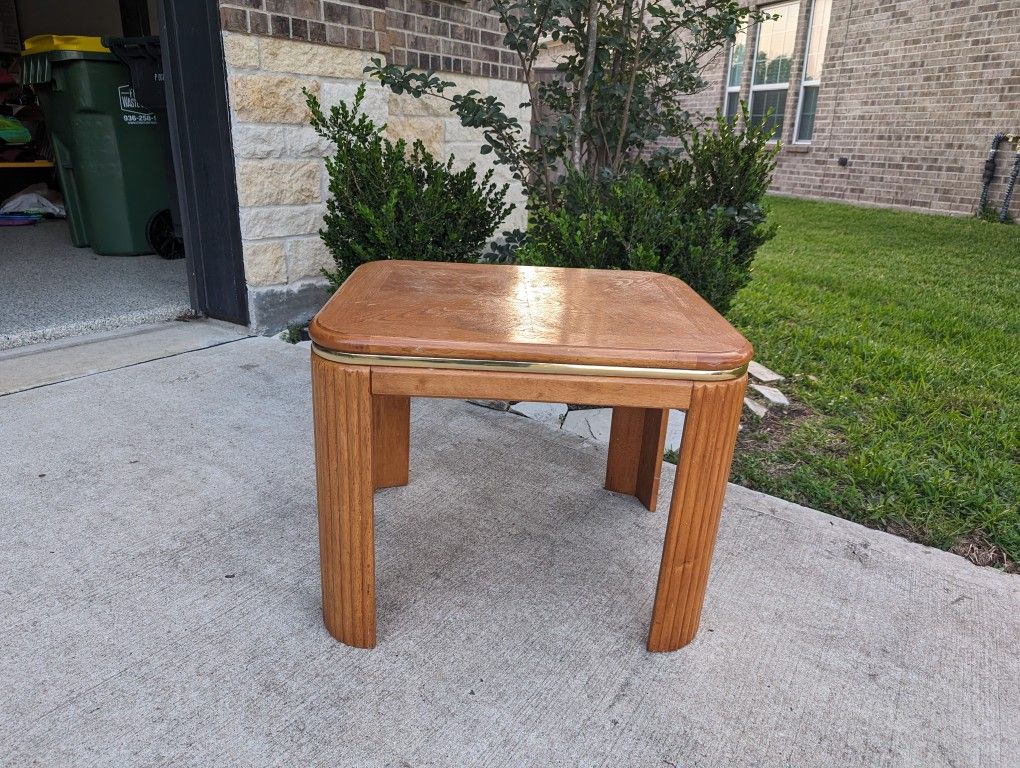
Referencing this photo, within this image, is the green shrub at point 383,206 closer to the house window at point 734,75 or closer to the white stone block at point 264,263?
the white stone block at point 264,263

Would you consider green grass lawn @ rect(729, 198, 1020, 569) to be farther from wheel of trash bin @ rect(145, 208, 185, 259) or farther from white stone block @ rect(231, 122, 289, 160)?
wheel of trash bin @ rect(145, 208, 185, 259)

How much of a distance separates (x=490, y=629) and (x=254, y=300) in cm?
232

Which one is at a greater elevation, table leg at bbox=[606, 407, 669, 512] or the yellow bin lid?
the yellow bin lid

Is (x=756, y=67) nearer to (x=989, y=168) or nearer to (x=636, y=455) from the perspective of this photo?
(x=989, y=168)

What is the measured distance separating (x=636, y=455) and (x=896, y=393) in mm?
1632

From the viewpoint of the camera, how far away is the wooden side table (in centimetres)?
130

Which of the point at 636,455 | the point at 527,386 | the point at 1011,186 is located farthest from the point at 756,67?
the point at 527,386

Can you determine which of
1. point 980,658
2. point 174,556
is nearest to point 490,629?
point 174,556

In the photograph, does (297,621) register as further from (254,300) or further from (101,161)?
(101,161)

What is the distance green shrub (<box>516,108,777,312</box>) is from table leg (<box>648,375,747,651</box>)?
1270mm

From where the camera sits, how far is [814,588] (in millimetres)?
1783

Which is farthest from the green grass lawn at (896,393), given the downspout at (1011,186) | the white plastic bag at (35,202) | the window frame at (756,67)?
the window frame at (756,67)

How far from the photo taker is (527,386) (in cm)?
131

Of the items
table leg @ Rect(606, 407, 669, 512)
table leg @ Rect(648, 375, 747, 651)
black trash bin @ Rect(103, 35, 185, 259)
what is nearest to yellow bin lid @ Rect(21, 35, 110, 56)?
black trash bin @ Rect(103, 35, 185, 259)
